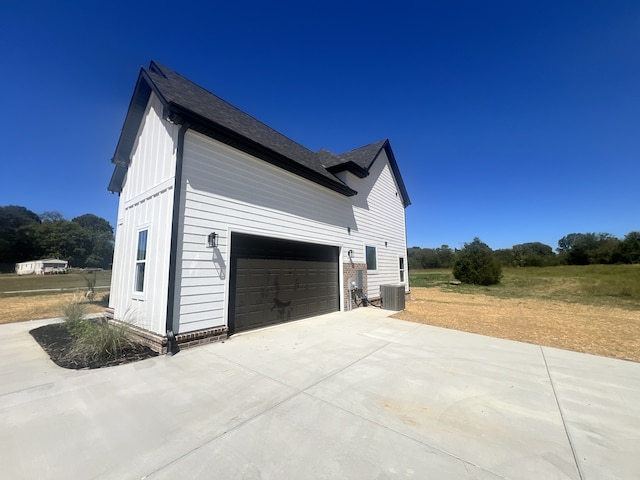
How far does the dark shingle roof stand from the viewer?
5684 mm

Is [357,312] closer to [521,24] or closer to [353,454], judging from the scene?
[353,454]

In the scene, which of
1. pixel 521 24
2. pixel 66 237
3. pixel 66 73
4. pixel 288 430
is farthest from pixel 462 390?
pixel 66 237

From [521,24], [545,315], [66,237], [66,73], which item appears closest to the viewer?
[66,73]

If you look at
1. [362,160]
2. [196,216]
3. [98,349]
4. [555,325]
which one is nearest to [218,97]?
[196,216]

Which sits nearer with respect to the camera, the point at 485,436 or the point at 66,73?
the point at 485,436

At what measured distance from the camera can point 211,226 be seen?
594 cm

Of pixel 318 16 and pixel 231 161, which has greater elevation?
pixel 318 16

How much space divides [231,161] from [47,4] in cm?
541

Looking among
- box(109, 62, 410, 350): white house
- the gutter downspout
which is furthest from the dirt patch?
the gutter downspout

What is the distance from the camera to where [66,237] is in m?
61.9

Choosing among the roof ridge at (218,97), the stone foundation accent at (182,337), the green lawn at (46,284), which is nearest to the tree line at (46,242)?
the green lawn at (46,284)

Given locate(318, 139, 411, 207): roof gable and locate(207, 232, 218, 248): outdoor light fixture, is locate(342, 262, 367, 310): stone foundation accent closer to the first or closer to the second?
locate(318, 139, 411, 207): roof gable

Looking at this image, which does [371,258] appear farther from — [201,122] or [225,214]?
[201,122]

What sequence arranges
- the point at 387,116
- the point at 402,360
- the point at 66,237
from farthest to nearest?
the point at 66,237 < the point at 387,116 < the point at 402,360
